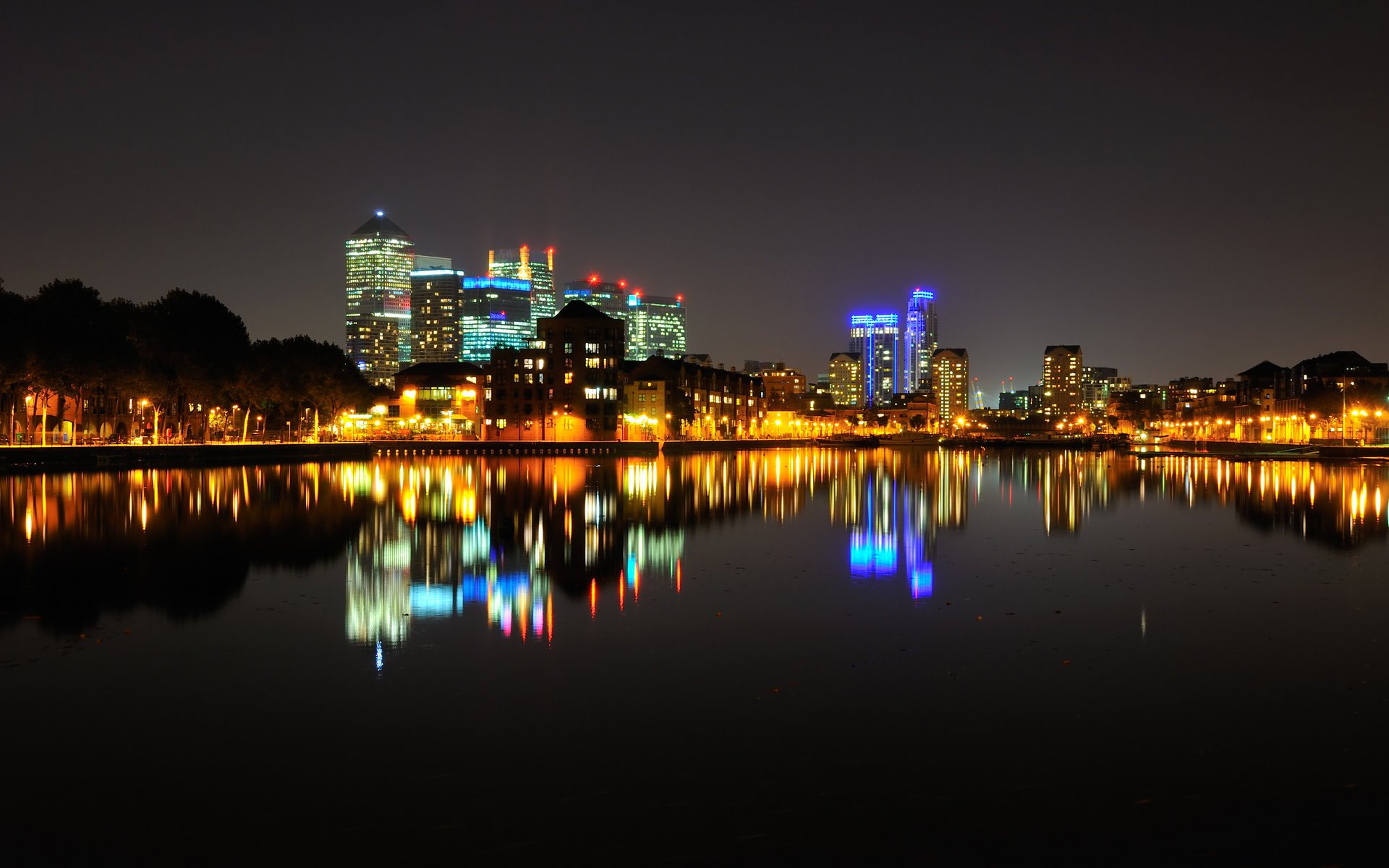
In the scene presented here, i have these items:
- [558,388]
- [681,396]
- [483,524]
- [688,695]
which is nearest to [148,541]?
[483,524]

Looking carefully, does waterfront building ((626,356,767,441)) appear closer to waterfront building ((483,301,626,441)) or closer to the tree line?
waterfront building ((483,301,626,441))

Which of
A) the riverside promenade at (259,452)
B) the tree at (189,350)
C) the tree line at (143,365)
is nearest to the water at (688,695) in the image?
the riverside promenade at (259,452)

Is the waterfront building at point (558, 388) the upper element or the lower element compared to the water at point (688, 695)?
upper

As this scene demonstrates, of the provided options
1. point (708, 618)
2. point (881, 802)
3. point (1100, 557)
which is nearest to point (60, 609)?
point (708, 618)

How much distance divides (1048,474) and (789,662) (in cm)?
6976

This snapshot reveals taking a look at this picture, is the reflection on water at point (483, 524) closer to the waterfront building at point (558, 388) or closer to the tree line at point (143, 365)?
the tree line at point (143, 365)

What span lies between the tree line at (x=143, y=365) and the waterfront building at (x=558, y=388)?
28.7m

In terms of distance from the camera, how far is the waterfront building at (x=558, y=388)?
14488cm

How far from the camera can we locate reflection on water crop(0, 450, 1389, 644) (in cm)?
1944

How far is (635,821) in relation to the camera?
865 centimetres

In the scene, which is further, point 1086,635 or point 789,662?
point 1086,635

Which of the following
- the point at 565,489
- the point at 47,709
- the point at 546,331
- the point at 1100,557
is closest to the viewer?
the point at 47,709

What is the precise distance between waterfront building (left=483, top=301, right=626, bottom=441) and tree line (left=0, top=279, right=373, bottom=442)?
1130 inches

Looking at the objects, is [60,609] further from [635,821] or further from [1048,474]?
[1048,474]
